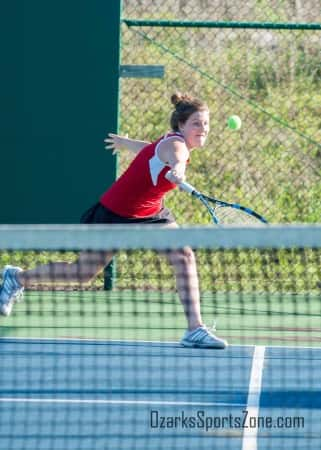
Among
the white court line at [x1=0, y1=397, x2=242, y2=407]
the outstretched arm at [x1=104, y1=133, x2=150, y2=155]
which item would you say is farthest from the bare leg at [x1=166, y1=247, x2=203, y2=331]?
the white court line at [x1=0, y1=397, x2=242, y2=407]

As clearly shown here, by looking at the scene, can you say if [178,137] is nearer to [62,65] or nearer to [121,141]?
[121,141]

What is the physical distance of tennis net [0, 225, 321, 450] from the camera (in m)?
3.80

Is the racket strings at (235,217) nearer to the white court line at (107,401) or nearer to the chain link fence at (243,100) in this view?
the chain link fence at (243,100)

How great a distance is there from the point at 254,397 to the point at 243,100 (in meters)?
4.54

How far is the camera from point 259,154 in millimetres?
10375

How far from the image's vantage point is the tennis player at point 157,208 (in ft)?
20.0

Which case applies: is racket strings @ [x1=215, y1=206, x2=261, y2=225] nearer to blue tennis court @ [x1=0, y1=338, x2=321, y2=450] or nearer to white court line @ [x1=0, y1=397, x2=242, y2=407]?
blue tennis court @ [x1=0, y1=338, x2=321, y2=450]

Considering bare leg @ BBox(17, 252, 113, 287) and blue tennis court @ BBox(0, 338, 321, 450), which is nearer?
blue tennis court @ BBox(0, 338, 321, 450)

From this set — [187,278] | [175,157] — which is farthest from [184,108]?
[187,278]

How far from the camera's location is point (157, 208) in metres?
6.52

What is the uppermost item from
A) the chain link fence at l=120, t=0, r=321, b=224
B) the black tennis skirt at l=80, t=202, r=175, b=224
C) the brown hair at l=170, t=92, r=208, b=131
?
the chain link fence at l=120, t=0, r=321, b=224

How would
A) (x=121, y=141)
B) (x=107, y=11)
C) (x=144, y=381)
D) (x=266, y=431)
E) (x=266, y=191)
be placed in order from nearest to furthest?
(x=266, y=431)
(x=144, y=381)
(x=121, y=141)
(x=107, y=11)
(x=266, y=191)

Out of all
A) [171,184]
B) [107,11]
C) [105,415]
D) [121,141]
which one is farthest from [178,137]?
[107,11]

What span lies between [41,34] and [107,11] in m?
0.49
